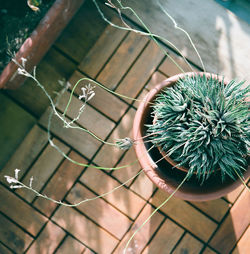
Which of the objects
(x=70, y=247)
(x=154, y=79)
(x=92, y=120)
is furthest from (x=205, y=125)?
(x=70, y=247)

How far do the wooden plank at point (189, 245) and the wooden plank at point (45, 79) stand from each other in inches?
38.0

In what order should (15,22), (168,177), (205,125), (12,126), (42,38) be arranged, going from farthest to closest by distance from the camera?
(12,126), (15,22), (42,38), (168,177), (205,125)

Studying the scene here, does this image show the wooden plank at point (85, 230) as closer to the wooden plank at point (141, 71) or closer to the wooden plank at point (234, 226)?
the wooden plank at point (234, 226)

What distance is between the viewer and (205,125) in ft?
3.59

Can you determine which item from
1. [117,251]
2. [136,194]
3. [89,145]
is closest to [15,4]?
[89,145]

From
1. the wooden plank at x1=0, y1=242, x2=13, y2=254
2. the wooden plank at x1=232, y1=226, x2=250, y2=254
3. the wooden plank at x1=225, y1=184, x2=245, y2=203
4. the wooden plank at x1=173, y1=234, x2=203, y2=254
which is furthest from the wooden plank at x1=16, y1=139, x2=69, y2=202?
the wooden plank at x1=232, y1=226, x2=250, y2=254

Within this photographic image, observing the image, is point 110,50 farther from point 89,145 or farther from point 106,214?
point 106,214

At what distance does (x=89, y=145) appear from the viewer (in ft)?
5.50

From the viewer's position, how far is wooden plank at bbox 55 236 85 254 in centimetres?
164

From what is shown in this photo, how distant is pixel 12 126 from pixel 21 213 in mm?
449

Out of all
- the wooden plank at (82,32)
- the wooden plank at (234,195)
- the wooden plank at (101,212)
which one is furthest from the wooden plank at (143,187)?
the wooden plank at (82,32)

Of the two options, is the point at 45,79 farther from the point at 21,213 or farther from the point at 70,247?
the point at 70,247

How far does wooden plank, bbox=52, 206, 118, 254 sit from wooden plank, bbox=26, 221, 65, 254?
0.04m

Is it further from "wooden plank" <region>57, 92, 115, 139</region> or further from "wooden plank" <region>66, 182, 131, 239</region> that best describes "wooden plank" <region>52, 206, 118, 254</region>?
"wooden plank" <region>57, 92, 115, 139</region>
